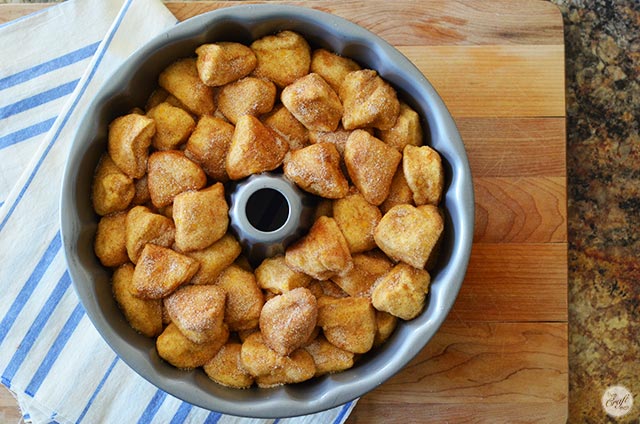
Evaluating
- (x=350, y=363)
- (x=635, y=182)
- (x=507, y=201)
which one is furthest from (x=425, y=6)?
(x=350, y=363)

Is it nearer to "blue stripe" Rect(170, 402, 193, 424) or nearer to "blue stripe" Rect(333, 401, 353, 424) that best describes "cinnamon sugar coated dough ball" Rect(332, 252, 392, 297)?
"blue stripe" Rect(333, 401, 353, 424)

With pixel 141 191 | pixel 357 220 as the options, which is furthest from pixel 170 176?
pixel 357 220

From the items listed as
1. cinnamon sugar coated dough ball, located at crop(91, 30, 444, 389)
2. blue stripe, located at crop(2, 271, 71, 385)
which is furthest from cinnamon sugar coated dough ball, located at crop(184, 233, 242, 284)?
blue stripe, located at crop(2, 271, 71, 385)

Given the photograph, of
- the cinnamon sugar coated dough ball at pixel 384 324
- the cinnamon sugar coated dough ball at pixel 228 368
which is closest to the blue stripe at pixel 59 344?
the cinnamon sugar coated dough ball at pixel 228 368

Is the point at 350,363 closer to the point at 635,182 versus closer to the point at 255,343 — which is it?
the point at 255,343

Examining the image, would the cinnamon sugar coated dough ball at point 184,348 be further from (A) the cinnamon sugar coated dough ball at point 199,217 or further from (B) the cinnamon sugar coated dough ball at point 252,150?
(B) the cinnamon sugar coated dough ball at point 252,150

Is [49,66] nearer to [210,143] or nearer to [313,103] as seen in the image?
[210,143]
